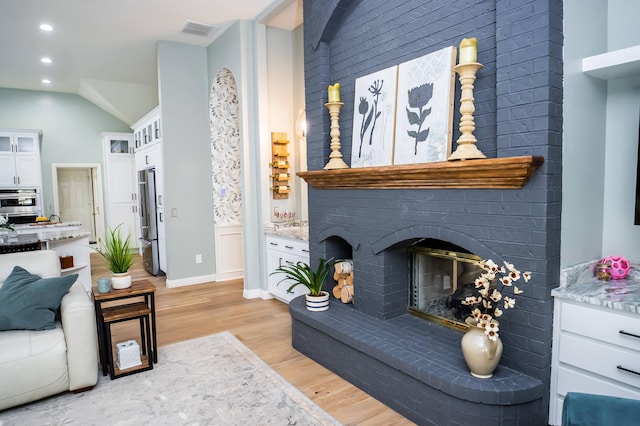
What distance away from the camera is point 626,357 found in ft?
5.89

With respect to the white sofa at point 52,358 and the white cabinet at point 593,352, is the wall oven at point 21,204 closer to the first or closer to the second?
the white sofa at point 52,358

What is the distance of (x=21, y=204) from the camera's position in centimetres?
743

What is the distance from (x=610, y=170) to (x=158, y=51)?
16.7 ft

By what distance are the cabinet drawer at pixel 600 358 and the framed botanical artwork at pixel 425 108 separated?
3.82 ft

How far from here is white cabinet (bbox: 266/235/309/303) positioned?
4.08 m

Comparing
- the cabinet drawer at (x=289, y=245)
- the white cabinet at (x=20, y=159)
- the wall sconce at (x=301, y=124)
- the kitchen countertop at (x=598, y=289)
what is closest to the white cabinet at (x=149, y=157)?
the wall sconce at (x=301, y=124)

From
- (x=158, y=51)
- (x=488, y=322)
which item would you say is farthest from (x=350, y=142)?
(x=158, y=51)

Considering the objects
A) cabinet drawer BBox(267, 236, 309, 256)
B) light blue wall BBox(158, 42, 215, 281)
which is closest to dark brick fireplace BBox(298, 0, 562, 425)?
cabinet drawer BBox(267, 236, 309, 256)

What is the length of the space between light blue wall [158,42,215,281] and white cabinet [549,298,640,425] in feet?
15.0

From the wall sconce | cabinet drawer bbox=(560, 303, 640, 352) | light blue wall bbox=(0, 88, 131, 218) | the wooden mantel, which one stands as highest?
light blue wall bbox=(0, 88, 131, 218)

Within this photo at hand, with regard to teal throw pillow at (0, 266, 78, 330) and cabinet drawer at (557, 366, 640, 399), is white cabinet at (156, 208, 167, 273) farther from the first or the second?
cabinet drawer at (557, 366, 640, 399)

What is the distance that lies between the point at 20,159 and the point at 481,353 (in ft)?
28.2

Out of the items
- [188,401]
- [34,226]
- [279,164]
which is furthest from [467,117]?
[34,226]

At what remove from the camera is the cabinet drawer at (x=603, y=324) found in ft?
5.81
